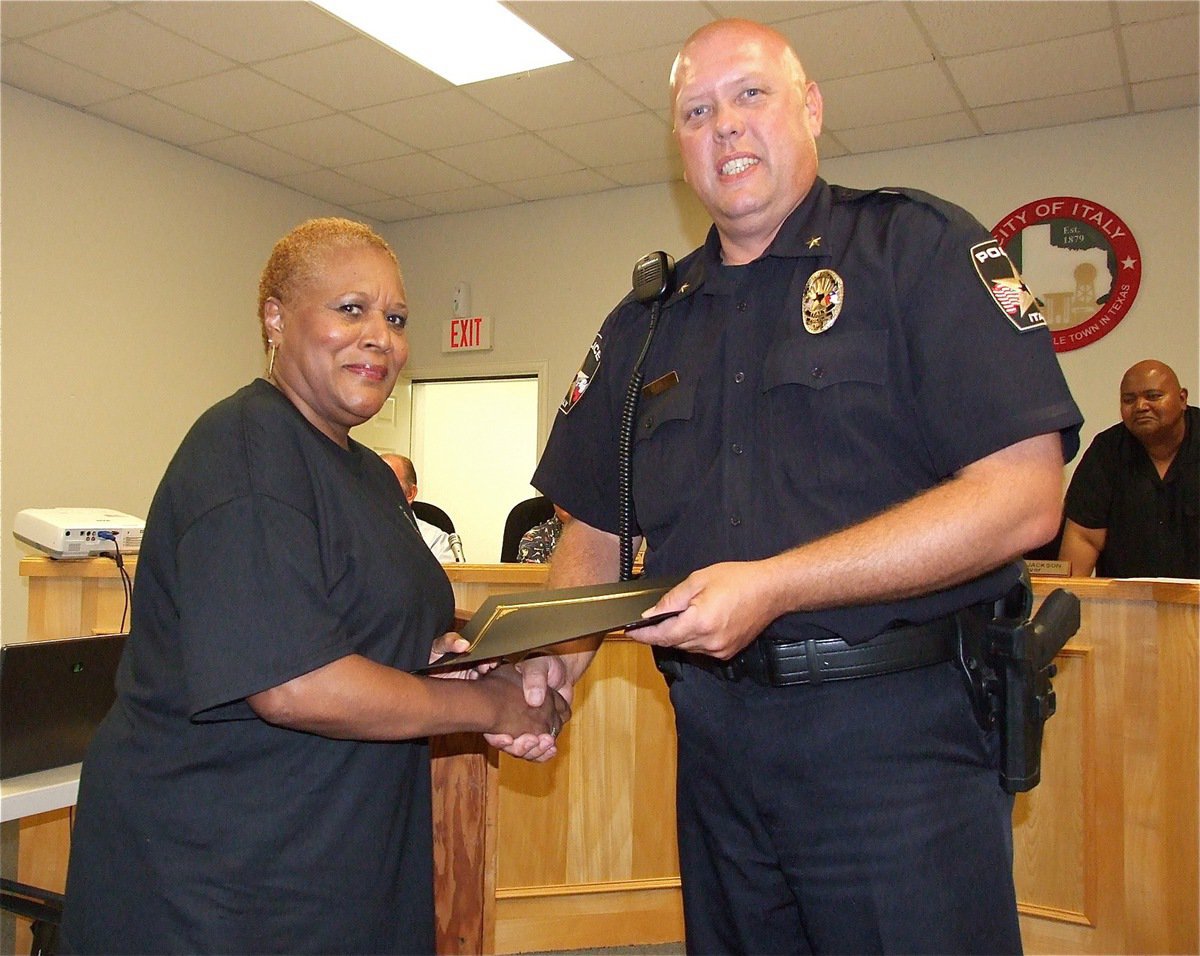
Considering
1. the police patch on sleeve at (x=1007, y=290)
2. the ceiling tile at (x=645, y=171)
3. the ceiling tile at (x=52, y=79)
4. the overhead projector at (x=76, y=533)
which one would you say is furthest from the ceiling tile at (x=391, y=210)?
the police patch on sleeve at (x=1007, y=290)

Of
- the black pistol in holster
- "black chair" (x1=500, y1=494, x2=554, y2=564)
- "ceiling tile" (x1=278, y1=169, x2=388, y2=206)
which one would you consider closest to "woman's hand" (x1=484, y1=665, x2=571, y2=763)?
the black pistol in holster

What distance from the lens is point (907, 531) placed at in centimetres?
113

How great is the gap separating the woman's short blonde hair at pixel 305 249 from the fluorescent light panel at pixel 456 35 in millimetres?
2896

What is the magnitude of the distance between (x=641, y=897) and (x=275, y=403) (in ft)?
7.06

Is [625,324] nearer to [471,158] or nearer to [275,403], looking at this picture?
[275,403]

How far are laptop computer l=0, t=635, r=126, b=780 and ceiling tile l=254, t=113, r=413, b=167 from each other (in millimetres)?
3875

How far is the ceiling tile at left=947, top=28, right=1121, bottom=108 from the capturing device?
413 cm

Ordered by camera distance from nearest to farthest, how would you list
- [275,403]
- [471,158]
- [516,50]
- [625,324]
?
[275,403], [625,324], [516,50], [471,158]

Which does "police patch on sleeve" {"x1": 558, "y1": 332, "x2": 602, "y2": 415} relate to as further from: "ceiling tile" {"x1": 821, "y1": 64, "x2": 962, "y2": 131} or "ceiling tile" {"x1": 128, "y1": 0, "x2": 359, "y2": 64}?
"ceiling tile" {"x1": 821, "y1": 64, "x2": 962, "y2": 131}

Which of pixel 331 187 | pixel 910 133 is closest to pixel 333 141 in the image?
pixel 331 187

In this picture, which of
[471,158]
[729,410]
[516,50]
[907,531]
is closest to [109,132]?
[471,158]

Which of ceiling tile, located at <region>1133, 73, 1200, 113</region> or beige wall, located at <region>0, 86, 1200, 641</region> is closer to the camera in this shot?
ceiling tile, located at <region>1133, 73, 1200, 113</region>

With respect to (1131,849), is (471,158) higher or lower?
higher

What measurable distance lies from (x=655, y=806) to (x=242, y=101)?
4017 mm
